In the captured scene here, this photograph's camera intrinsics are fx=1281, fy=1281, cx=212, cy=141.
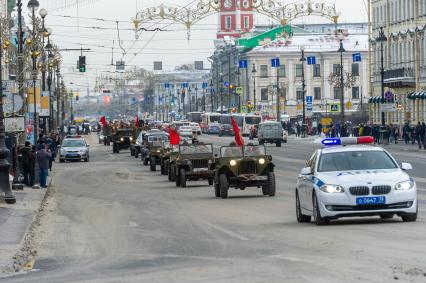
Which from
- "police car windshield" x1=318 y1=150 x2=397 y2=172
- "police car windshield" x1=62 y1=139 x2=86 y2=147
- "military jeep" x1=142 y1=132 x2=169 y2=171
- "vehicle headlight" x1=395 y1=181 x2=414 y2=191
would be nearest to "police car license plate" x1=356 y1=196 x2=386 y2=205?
"vehicle headlight" x1=395 y1=181 x2=414 y2=191

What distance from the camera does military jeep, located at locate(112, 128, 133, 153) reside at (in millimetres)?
92812

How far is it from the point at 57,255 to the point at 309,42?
15597cm

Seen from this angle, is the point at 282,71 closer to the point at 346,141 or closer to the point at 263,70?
the point at 263,70

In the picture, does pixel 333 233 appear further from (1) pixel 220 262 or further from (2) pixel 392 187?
(1) pixel 220 262

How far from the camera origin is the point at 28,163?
4419cm

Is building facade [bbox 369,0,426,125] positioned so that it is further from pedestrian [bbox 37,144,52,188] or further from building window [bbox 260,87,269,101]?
building window [bbox 260,87,269,101]

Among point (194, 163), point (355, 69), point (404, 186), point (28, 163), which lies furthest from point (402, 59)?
point (404, 186)

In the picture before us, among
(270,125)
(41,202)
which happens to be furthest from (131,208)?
(270,125)

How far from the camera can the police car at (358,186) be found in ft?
70.4

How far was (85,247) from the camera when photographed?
2055 centimetres

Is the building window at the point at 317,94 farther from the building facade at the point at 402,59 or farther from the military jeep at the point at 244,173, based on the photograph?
the military jeep at the point at 244,173

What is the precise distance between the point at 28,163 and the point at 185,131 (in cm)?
7480

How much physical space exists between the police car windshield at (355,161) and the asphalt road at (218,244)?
100 centimetres

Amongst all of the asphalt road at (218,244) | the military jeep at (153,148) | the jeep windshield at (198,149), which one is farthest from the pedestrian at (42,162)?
the military jeep at (153,148)
